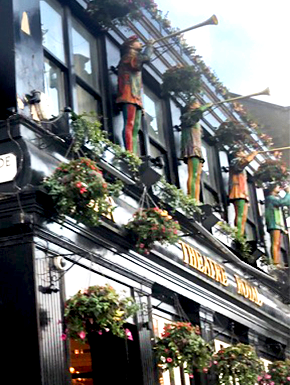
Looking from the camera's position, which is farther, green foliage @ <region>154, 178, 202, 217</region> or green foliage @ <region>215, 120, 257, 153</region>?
green foliage @ <region>215, 120, 257, 153</region>

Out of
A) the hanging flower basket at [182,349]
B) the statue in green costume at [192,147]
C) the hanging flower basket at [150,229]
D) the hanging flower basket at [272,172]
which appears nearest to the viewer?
the hanging flower basket at [150,229]

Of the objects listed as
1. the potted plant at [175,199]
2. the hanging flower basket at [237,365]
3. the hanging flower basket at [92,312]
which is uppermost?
the potted plant at [175,199]

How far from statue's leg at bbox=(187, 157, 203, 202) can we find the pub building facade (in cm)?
20

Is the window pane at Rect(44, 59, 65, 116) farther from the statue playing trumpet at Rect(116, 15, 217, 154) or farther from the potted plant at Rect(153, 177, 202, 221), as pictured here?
the potted plant at Rect(153, 177, 202, 221)

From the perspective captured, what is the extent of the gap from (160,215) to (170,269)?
214 cm

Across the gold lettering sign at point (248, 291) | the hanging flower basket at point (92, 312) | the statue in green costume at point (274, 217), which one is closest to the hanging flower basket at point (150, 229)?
the hanging flower basket at point (92, 312)

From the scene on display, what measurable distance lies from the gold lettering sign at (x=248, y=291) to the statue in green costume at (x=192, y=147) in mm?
2681

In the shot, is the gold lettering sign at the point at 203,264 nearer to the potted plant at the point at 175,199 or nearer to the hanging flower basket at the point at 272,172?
the potted plant at the point at 175,199

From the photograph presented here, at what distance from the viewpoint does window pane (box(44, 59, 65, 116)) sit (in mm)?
13328

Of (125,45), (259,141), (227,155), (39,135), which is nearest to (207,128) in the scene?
(227,155)

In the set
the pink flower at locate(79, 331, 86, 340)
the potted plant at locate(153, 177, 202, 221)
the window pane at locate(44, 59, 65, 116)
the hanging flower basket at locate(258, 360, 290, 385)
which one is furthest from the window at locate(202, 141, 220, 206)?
the pink flower at locate(79, 331, 86, 340)

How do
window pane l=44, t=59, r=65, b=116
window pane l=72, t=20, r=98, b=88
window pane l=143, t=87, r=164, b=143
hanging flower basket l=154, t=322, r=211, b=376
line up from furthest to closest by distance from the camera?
window pane l=143, t=87, r=164, b=143 < window pane l=72, t=20, r=98, b=88 < hanging flower basket l=154, t=322, r=211, b=376 < window pane l=44, t=59, r=65, b=116

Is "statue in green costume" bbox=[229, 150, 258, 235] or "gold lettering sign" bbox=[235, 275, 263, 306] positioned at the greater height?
"statue in green costume" bbox=[229, 150, 258, 235]

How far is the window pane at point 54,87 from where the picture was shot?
1333 cm
